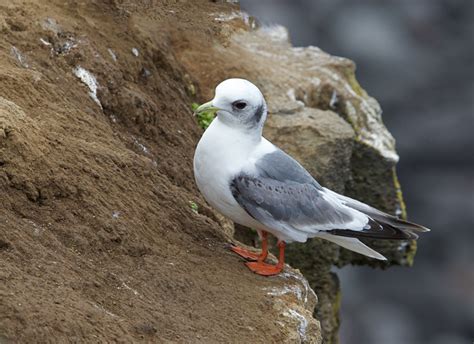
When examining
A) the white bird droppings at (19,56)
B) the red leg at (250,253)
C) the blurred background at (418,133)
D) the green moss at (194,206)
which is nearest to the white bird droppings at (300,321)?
the red leg at (250,253)

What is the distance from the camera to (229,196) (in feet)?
21.6

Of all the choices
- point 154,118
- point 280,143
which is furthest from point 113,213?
point 280,143

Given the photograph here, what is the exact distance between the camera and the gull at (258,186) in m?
6.57

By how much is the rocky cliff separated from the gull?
1.08ft

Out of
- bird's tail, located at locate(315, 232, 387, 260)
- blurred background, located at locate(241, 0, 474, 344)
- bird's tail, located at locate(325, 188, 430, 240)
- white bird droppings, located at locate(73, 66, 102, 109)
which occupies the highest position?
bird's tail, located at locate(325, 188, 430, 240)

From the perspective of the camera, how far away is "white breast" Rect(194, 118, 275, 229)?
21.5ft

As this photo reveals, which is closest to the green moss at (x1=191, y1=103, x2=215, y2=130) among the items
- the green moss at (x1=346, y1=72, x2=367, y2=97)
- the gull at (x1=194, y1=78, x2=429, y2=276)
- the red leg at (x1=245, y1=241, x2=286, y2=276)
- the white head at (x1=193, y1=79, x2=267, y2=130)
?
the gull at (x1=194, y1=78, x2=429, y2=276)

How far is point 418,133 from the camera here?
15867mm

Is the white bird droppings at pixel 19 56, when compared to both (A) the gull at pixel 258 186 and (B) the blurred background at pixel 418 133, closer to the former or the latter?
(A) the gull at pixel 258 186

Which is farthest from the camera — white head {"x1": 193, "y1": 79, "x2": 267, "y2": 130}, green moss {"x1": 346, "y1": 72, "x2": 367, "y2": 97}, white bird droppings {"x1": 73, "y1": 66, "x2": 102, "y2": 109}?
green moss {"x1": 346, "y1": 72, "x2": 367, "y2": 97}

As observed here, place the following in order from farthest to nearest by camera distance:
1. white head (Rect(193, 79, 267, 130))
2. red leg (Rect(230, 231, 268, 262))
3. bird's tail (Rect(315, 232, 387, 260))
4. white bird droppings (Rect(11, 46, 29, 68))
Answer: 1. white bird droppings (Rect(11, 46, 29, 68))
2. bird's tail (Rect(315, 232, 387, 260))
3. red leg (Rect(230, 231, 268, 262))
4. white head (Rect(193, 79, 267, 130))

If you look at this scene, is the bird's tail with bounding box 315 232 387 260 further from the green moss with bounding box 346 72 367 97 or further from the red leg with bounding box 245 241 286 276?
the green moss with bounding box 346 72 367 97

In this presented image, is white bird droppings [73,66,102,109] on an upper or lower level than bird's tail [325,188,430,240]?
lower

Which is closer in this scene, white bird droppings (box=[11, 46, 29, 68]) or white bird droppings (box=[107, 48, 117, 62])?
white bird droppings (box=[11, 46, 29, 68])
